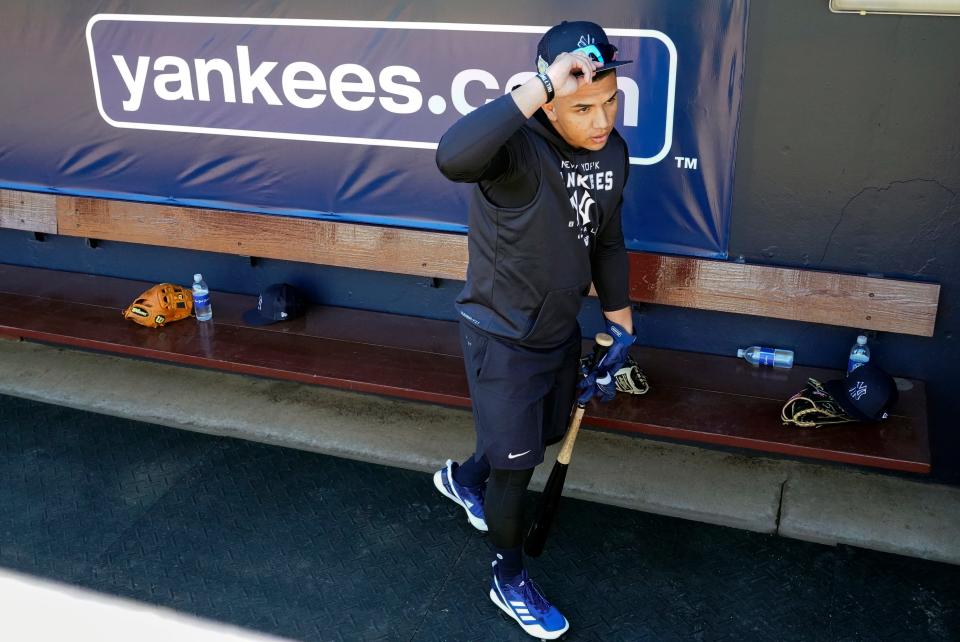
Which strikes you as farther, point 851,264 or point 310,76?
point 310,76

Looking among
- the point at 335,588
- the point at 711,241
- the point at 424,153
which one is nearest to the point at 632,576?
the point at 335,588

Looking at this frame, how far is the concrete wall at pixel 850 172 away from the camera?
2.99 m

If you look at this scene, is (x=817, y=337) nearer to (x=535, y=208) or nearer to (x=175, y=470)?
(x=535, y=208)

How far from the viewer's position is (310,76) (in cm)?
Result: 364

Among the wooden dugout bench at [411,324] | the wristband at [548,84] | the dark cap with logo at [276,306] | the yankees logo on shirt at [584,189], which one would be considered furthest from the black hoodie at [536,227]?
Answer: the dark cap with logo at [276,306]

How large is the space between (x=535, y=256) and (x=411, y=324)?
5.05ft

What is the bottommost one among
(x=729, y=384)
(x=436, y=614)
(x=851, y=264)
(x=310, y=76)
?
(x=436, y=614)

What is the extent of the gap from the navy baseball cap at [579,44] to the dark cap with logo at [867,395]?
4.56ft


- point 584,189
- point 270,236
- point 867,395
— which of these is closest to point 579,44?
point 584,189

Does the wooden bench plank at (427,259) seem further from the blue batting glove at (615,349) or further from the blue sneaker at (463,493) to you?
the blue sneaker at (463,493)

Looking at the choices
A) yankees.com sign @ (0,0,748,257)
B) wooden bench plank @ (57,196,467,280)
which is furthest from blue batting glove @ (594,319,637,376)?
wooden bench plank @ (57,196,467,280)

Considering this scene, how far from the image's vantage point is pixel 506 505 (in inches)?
109

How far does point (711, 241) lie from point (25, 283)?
3.21 metres

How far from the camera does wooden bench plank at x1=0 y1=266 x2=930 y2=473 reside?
119 inches
